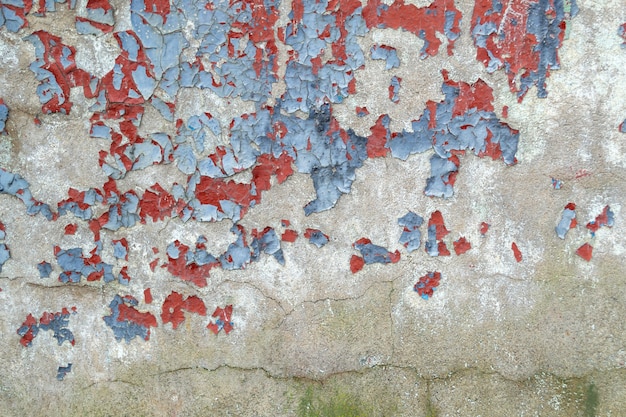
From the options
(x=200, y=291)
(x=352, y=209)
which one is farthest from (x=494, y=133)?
(x=200, y=291)

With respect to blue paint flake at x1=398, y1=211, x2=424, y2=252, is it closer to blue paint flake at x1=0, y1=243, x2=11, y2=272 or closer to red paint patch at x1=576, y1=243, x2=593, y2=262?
red paint patch at x1=576, y1=243, x2=593, y2=262

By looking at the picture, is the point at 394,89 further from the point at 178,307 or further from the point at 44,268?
the point at 44,268

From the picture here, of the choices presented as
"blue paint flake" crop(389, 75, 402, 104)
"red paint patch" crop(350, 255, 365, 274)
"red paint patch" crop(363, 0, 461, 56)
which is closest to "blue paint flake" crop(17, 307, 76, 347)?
"red paint patch" crop(350, 255, 365, 274)

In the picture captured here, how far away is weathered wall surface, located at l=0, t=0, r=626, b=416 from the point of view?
166 centimetres

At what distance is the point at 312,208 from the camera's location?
175cm

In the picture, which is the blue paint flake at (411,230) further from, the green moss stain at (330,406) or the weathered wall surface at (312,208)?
the green moss stain at (330,406)

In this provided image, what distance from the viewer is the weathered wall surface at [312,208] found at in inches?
65.4

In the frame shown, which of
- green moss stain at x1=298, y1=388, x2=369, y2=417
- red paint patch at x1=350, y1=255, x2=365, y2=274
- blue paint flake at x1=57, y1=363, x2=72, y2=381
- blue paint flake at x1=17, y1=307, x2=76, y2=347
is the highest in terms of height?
red paint patch at x1=350, y1=255, x2=365, y2=274

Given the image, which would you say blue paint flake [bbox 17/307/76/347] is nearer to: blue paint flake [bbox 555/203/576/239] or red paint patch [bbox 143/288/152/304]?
red paint patch [bbox 143/288/152/304]

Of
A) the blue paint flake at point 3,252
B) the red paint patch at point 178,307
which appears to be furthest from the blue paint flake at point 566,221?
the blue paint flake at point 3,252

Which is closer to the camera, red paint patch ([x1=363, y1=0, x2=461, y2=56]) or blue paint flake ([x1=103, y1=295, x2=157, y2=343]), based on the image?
red paint patch ([x1=363, y1=0, x2=461, y2=56])

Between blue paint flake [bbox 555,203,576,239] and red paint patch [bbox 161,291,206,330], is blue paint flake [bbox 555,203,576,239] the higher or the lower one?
the higher one

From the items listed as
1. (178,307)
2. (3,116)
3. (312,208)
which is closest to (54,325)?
(178,307)

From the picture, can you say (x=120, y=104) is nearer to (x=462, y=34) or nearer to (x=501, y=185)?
(x=462, y=34)
